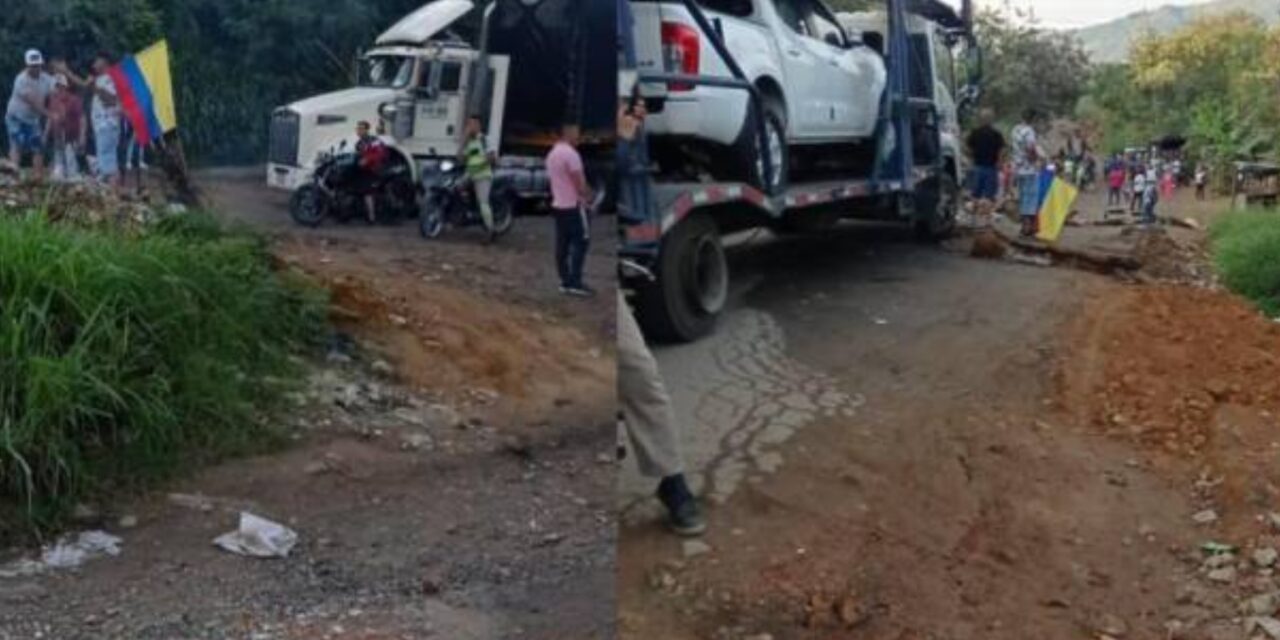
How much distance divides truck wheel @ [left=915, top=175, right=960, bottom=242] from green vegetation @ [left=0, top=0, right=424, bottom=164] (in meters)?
0.77

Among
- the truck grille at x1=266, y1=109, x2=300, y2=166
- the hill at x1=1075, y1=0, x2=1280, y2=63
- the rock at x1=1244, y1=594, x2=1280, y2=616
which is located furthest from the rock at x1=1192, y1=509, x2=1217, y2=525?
the truck grille at x1=266, y1=109, x2=300, y2=166

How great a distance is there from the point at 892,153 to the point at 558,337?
51 cm

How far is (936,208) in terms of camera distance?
1.83 m

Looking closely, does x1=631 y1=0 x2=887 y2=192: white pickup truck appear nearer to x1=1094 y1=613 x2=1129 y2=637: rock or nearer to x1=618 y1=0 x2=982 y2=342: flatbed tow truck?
x1=618 y1=0 x2=982 y2=342: flatbed tow truck

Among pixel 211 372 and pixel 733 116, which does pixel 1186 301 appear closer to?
pixel 733 116

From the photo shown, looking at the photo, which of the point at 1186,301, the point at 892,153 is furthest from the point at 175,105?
the point at 1186,301

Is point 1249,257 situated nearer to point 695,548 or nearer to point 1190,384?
point 1190,384

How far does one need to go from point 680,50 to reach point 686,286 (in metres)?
0.27

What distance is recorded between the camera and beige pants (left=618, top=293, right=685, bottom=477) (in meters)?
1.55

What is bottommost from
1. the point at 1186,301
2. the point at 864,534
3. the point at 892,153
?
the point at 864,534

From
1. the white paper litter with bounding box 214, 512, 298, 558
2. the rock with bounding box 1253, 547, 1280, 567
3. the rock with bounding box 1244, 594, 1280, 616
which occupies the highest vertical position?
the white paper litter with bounding box 214, 512, 298, 558

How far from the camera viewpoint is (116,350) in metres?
1.11

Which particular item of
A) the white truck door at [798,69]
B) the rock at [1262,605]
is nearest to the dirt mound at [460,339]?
the white truck door at [798,69]

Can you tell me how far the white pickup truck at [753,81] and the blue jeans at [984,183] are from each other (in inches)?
11.1
